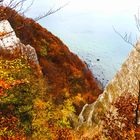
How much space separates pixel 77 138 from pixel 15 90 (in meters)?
10.0

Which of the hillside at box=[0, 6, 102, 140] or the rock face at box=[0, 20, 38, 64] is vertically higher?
the rock face at box=[0, 20, 38, 64]

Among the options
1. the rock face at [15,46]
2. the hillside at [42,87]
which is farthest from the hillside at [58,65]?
the rock face at [15,46]

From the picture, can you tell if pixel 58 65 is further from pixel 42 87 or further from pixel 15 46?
pixel 42 87

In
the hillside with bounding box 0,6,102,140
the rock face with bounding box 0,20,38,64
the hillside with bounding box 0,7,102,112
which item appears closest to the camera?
the hillside with bounding box 0,6,102,140

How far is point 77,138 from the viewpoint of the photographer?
39.0m

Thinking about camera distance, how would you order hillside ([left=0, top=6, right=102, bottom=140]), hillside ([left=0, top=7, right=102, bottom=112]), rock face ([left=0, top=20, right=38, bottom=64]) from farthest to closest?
hillside ([left=0, top=7, right=102, bottom=112]), rock face ([left=0, top=20, right=38, bottom=64]), hillside ([left=0, top=6, right=102, bottom=140])

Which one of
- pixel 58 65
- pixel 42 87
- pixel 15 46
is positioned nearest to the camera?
pixel 42 87

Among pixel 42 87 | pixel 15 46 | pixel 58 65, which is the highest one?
pixel 15 46

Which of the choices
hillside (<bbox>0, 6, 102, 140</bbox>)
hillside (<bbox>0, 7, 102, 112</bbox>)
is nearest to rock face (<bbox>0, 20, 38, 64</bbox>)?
hillside (<bbox>0, 6, 102, 140</bbox>)

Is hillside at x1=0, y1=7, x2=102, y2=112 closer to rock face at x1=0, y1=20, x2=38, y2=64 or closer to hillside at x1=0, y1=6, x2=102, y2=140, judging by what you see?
hillside at x1=0, y1=6, x2=102, y2=140

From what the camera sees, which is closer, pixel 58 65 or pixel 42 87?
pixel 42 87

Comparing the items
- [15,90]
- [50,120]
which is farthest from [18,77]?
[50,120]

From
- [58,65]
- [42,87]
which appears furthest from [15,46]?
[58,65]

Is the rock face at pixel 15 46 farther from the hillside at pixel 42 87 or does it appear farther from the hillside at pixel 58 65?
the hillside at pixel 58 65
